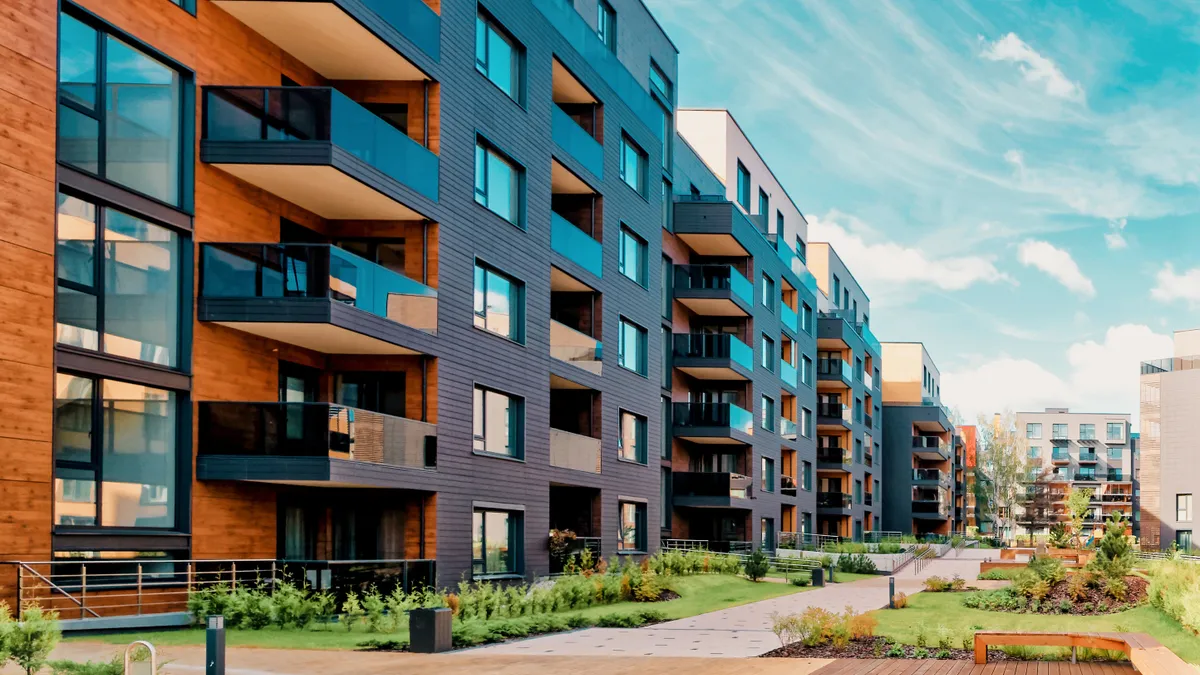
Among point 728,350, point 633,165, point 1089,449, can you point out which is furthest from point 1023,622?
point 1089,449

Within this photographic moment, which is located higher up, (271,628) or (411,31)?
(411,31)

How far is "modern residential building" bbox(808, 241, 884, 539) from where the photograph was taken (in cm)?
7444

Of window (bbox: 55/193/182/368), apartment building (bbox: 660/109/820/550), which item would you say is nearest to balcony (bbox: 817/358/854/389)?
apartment building (bbox: 660/109/820/550)

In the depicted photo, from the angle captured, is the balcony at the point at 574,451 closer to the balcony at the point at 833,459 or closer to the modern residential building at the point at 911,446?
the balcony at the point at 833,459

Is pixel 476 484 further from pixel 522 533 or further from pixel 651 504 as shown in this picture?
pixel 651 504

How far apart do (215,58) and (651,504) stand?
74.0ft

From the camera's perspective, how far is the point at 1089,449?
167875mm

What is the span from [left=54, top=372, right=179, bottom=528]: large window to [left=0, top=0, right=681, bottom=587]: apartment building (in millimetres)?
48

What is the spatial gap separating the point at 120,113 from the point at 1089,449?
166 metres

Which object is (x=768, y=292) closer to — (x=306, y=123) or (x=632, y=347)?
(x=632, y=347)

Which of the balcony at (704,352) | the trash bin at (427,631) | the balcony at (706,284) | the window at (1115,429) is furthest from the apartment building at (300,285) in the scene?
the window at (1115,429)

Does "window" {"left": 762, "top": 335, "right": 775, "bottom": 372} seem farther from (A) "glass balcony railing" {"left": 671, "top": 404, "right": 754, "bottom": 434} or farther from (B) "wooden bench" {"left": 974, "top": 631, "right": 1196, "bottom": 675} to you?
(B) "wooden bench" {"left": 974, "top": 631, "right": 1196, "bottom": 675}

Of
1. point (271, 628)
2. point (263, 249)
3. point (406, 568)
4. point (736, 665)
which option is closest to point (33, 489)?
point (271, 628)

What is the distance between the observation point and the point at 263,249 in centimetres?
2233
